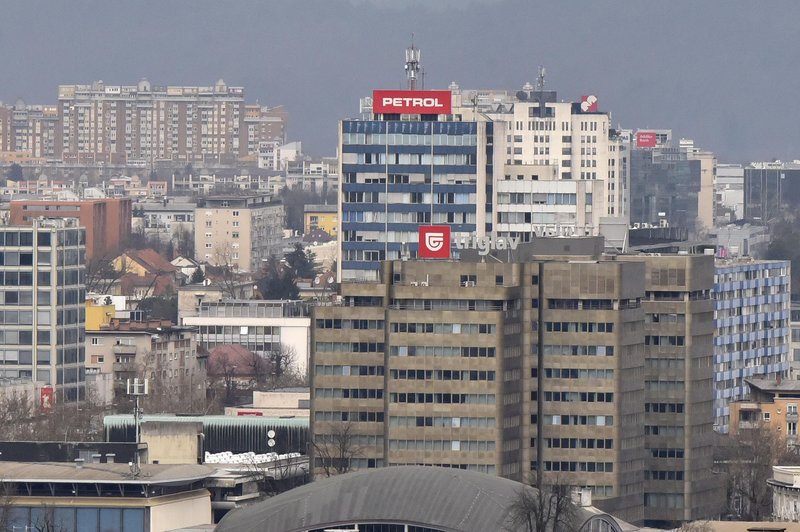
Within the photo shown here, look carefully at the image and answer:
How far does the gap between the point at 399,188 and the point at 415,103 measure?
3.68 meters

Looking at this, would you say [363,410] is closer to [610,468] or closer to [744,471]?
[610,468]

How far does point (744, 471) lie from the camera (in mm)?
106000

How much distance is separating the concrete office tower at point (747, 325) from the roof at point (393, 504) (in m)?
49.1

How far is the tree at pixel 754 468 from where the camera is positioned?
9988 centimetres

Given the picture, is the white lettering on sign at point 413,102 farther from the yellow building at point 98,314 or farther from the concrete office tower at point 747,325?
the yellow building at point 98,314

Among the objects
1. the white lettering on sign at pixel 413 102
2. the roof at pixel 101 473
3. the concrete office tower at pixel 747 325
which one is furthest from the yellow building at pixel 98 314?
the roof at pixel 101 473

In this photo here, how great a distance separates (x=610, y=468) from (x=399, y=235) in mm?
44288

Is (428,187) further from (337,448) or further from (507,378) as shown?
(337,448)

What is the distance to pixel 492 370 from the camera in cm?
9669

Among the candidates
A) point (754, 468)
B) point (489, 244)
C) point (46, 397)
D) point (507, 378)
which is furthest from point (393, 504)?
point (46, 397)

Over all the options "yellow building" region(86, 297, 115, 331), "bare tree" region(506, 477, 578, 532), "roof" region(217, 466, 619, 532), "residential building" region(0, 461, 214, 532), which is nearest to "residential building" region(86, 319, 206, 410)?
"yellow building" region(86, 297, 115, 331)

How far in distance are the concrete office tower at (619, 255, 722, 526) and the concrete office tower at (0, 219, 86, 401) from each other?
38423 millimetres

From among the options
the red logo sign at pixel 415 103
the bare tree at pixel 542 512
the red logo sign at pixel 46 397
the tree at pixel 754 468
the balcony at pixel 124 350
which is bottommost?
the tree at pixel 754 468

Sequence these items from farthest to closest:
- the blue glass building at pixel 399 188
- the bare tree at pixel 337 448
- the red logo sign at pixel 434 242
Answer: the blue glass building at pixel 399 188, the red logo sign at pixel 434 242, the bare tree at pixel 337 448
